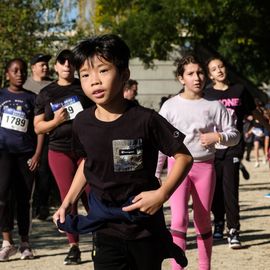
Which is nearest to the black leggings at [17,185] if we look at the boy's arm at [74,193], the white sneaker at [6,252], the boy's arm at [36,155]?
the boy's arm at [36,155]

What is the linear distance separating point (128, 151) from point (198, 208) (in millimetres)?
2506

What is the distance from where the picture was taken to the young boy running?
14.2 ft

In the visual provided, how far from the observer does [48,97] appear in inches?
307

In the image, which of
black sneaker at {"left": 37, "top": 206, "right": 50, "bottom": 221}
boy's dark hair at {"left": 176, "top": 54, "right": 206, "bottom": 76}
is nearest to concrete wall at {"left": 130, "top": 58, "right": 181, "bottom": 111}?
black sneaker at {"left": 37, "top": 206, "right": 50, "bottom": 221}

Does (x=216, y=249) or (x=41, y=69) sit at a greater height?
(x=41, y=69)

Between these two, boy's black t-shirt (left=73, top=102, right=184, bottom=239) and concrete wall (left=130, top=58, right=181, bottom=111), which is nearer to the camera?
boy's black t-shirt (left=73, top=102, right=184, bottom=239)

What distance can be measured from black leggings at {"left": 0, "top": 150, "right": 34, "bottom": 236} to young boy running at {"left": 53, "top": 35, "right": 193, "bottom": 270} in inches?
147

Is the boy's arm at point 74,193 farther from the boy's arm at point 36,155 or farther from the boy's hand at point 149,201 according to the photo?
the boy's arm at point 36,155

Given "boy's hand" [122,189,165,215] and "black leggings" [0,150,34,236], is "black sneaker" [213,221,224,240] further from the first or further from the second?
"boy's hand" [122,189,165,215]

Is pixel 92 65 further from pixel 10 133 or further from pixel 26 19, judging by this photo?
pixel 26 19

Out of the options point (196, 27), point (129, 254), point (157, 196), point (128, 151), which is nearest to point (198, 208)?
point (129, 254)

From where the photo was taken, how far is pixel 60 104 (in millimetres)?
7730

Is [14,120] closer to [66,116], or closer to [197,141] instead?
[66,116]

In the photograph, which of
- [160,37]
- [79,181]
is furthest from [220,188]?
[160,37]
